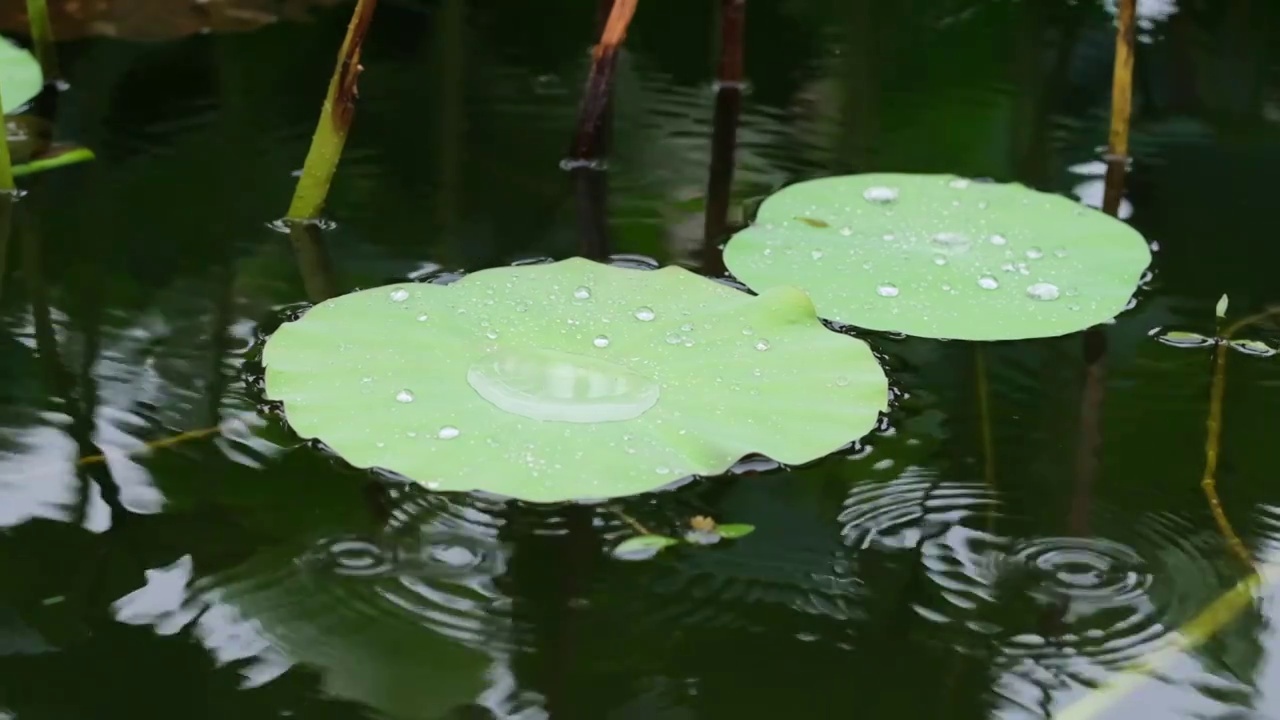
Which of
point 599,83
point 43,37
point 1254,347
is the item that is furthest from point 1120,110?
point 43,37

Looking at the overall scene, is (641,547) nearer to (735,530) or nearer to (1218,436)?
(735,530)

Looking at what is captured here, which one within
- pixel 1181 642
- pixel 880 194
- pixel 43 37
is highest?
pixel 43 37

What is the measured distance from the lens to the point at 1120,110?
1436 millimetres

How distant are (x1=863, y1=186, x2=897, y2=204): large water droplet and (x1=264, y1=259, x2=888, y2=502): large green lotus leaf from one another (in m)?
0.29

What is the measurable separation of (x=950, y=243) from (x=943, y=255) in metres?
0.03

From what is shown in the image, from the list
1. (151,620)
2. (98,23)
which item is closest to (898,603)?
(151,620)

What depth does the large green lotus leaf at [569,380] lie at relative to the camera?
0.85m

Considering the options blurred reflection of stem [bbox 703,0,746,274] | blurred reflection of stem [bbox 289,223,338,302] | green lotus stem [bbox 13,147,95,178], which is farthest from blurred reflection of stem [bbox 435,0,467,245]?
green lotus stem [bbox 13,147,95,178]

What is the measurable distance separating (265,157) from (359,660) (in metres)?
0.86

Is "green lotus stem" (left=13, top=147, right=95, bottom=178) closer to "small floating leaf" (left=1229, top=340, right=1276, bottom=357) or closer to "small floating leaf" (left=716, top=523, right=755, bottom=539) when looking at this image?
"small floating leaf" (left=716, top=523, right=755, bottom=539)

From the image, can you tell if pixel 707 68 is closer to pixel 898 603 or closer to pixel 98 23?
pixel 98 23

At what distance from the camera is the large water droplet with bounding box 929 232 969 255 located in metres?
1.22

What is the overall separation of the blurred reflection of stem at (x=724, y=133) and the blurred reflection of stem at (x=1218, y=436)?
429 millimetres

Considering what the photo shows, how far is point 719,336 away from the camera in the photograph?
3.36ft
